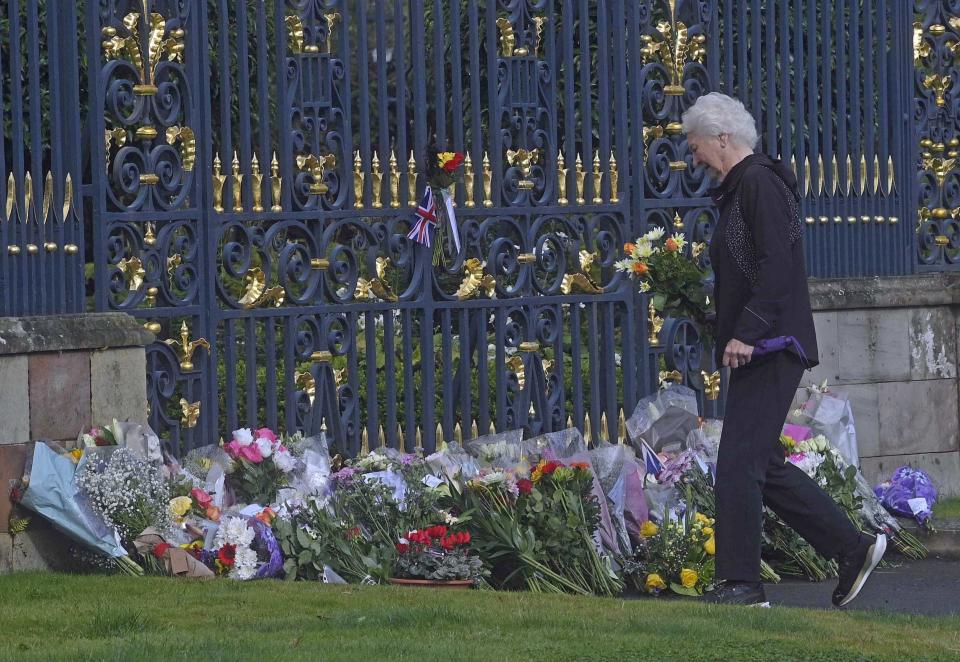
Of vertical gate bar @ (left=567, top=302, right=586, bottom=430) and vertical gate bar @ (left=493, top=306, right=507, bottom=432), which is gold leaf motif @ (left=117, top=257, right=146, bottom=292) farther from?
vertical gate bar @ (left=567, top=302, right=586, bottom=430)

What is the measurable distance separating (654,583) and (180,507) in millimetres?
1897

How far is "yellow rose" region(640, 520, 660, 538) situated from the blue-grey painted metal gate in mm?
1057

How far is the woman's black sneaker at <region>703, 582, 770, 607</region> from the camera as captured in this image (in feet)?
21.3

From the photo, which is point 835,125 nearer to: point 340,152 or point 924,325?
point 924,325

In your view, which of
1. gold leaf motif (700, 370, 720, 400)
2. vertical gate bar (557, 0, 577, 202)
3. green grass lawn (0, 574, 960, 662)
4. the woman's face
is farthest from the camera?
gold leaf motif (700, 370, 720, 400)

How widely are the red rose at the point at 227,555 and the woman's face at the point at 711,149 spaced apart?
2.25 metres

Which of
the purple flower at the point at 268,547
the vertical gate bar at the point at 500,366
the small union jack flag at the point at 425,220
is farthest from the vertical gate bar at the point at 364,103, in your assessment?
the purple flower at the point at 268,547

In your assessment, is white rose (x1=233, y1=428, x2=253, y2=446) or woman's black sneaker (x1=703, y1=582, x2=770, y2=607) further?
white rose (x1=233, y1=428, x2=253, y2=446)

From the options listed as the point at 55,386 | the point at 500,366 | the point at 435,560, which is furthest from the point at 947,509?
the point at 55,386

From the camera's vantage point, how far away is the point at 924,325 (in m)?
9.58

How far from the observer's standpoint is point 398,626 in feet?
18.7

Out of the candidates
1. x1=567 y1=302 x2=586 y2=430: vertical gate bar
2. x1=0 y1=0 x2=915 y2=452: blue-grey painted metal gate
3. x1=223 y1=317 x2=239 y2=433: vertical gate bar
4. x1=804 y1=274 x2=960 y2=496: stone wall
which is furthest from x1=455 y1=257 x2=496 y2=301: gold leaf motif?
x1=804 y1=274 x2=960 y2=496: stone wall

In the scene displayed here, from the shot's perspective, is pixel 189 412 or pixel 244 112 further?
pixel 244 112

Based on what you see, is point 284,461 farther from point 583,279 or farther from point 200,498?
point 583,279
